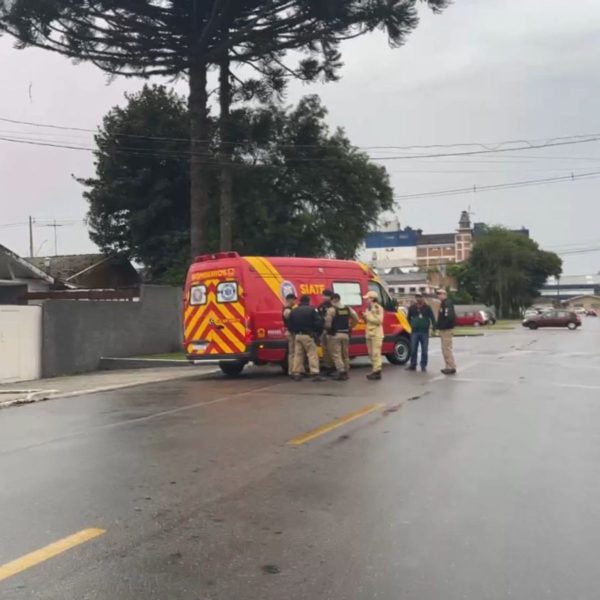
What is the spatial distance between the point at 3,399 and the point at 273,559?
9.94 meters

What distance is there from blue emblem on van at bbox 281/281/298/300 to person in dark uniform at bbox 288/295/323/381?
1353 millimetres

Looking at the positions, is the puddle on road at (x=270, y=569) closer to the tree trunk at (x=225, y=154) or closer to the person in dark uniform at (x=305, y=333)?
the person in dark uniform at (x=305, y=333)

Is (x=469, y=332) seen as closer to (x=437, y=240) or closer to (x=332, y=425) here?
(x=332, y=425)

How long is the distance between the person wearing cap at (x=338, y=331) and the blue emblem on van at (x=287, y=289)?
4.94 feet

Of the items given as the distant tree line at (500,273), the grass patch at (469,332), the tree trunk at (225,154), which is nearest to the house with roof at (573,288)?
the distant tree line at (500,273)

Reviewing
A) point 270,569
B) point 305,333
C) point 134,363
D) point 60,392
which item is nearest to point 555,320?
point 134,363

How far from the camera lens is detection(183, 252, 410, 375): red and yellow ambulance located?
15.1 metres

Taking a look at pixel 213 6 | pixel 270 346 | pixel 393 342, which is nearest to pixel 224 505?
pixel 270 346

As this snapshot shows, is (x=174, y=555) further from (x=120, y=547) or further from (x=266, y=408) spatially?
(x=266, y=408)

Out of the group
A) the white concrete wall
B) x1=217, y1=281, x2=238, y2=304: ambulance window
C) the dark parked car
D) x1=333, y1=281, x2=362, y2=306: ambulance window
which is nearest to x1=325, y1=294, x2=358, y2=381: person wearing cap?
x1=217, y1=281, x2=238, y2=304: ambulance window

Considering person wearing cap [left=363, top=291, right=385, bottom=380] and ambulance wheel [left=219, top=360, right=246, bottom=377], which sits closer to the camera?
person wearing cap [left=363, top=291, right=385, bottom=380]

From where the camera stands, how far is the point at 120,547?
4.54m

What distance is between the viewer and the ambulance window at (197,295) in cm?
1571

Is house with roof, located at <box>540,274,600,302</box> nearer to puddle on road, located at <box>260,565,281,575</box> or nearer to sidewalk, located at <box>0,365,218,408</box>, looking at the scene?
sidewalk, located at <box>0,365,218,408</box>
